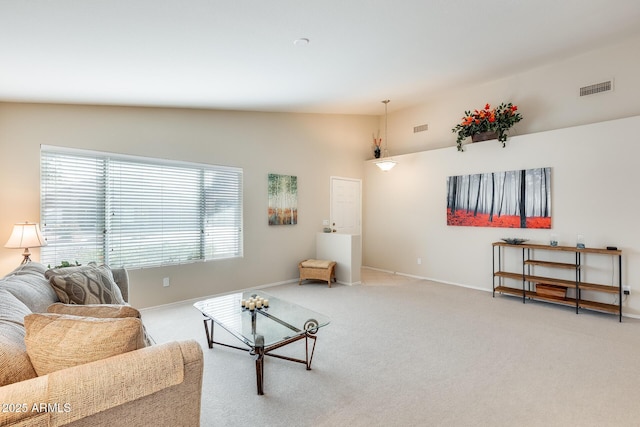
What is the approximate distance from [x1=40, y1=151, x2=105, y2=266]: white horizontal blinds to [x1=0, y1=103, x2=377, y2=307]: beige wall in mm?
113

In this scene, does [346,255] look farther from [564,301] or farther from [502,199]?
[564,301]

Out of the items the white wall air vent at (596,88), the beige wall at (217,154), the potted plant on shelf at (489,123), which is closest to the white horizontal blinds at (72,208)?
the beige wall at (217,154)

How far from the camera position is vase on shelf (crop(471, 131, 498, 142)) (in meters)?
5.09

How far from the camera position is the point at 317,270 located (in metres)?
5.53

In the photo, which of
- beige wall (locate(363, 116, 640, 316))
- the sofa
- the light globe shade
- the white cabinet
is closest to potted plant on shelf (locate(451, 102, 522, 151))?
beige wall (locate(363, 116, 640, 316))

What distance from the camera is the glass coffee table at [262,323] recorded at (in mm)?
2284

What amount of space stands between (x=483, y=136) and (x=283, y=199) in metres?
3.63

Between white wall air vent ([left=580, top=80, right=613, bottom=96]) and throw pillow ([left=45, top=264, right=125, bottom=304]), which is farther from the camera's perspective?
white wall air vent ([left=580, top=80, right=613, bottom=96])

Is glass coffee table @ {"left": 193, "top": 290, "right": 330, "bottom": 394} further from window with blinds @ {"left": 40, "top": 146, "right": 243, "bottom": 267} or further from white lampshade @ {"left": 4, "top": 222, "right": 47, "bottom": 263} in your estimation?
white lampshade @ {"left": 4, "top": 222, "right": 47, "bottom": 263}

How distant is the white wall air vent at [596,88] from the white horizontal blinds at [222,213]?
5.38 meters

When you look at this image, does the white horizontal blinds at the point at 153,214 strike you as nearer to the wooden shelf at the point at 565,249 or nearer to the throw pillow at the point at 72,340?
the throw pillow at the point at 72,340

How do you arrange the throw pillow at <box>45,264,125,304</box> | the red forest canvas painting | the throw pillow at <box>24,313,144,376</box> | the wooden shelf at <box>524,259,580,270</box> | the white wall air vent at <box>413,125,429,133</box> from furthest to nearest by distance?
the white wall air vent at <box>413,125,429,133</box>
the red forest canvas painting
the wooden shelf at <box>524,259,580,270</box>
the throw pillow at <box>45,264,125,304</box>
the throw pillow at <box>24,313,144,376</box>

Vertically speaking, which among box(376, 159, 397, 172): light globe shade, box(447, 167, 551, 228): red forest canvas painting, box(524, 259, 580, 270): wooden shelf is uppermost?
box(376, 159, 397, 172): light globe shade

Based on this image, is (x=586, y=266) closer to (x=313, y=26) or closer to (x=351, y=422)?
(x=351, y=422)
